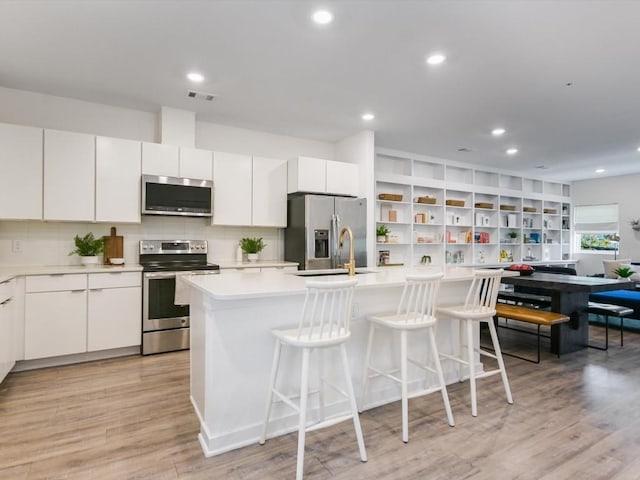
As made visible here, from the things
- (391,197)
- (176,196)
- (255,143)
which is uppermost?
(255,143)

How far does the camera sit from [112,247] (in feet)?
13.5

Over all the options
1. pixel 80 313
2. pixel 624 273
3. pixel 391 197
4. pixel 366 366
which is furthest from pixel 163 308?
pixel 624 273

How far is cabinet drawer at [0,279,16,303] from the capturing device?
2762mm

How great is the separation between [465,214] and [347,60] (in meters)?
5.21

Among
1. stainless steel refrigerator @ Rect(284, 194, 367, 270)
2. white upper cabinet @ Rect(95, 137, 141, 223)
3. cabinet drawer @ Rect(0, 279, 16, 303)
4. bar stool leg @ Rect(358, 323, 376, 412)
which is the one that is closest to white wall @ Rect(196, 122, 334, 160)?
stainless steel refrigerator @ Rect(284, 194, 367, 270)

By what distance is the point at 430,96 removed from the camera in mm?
3906

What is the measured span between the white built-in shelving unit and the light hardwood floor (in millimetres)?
Result: 3649

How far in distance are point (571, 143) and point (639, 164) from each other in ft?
9.04

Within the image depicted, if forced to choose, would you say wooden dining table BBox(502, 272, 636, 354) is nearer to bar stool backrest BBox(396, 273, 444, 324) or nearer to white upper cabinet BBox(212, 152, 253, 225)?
bar stool backrest BBox(396, 273, 444, 324)

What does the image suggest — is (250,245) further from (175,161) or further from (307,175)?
(175,161)

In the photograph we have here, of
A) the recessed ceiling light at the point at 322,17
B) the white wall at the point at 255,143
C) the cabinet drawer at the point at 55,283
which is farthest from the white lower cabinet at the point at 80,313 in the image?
the recessed ceiling light at the point at 322,17

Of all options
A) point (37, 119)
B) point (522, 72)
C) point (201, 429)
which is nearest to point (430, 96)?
point (522, 72)

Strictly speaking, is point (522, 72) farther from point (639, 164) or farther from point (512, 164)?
point (639, 164)

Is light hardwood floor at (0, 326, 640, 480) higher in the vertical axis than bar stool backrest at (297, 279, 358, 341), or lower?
lower
